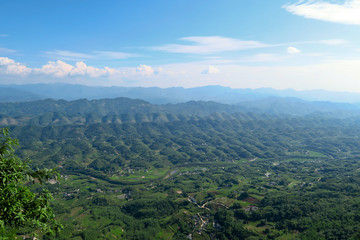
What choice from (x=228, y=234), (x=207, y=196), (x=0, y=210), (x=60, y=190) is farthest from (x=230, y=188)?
(x=0, y=210)

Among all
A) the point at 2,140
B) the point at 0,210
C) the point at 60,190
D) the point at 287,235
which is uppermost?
the point at 2,140

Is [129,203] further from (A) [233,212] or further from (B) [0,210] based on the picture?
(B) [0,210]

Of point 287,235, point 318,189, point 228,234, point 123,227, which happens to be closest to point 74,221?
point 123,227

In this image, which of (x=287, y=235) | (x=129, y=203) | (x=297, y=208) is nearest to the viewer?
(x=287, y=235)

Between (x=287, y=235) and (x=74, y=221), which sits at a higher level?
(x=287, y=235)

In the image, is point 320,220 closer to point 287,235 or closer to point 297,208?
point 297,208

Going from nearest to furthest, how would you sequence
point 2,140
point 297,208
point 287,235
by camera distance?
point 2,140 < point 287,235 < point 297,208

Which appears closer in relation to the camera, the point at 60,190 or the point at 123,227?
the point at 123,227
